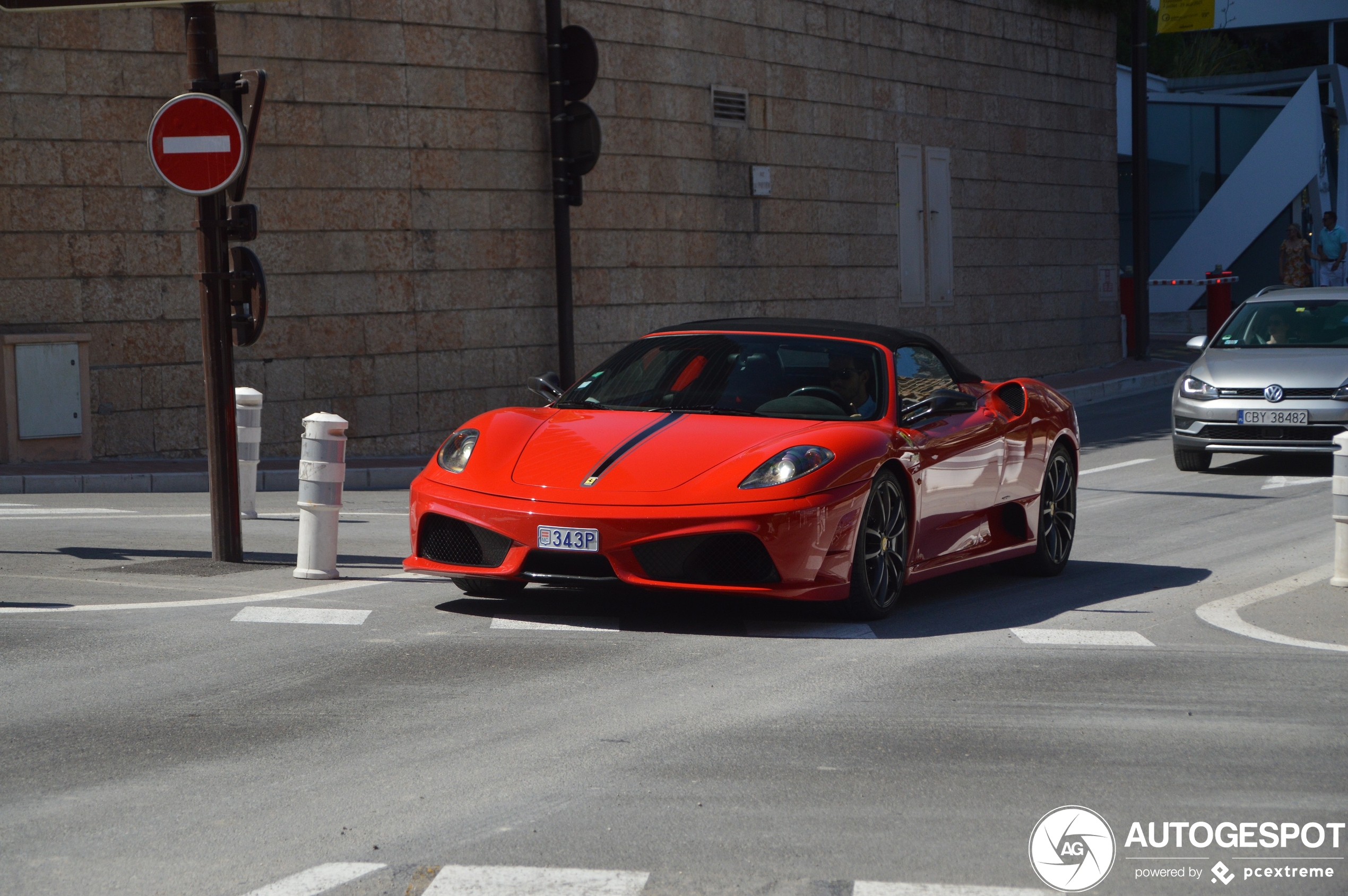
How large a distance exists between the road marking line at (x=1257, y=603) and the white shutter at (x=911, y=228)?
46.8 ft

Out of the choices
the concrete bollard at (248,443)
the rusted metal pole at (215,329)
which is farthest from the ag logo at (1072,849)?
the concrete bollard at (248,443)

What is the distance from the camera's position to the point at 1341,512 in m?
8.25

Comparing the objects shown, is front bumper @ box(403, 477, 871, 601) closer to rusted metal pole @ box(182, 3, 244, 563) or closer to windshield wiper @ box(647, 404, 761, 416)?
windshield wiper @ box(647, 404, 761, 416)

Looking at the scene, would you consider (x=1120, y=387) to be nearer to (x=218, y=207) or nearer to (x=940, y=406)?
(x=940, y=406)

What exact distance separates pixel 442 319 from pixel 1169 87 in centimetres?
3018

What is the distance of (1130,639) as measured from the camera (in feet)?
22.8

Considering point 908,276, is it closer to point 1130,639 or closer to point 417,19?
point 417,19

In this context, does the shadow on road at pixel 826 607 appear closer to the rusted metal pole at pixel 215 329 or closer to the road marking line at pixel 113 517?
the rusted metal pole at pixel 215 329

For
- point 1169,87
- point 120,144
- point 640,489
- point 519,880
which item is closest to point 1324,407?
point 640,489

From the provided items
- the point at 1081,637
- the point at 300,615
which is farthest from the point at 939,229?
the point at 300,615

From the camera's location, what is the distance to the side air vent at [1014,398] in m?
8.60

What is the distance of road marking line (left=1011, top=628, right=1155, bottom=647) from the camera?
6.85 meters

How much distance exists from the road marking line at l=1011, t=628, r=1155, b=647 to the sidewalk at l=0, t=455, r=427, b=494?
21.4 feet

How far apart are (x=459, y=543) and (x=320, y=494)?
1.33 meters
